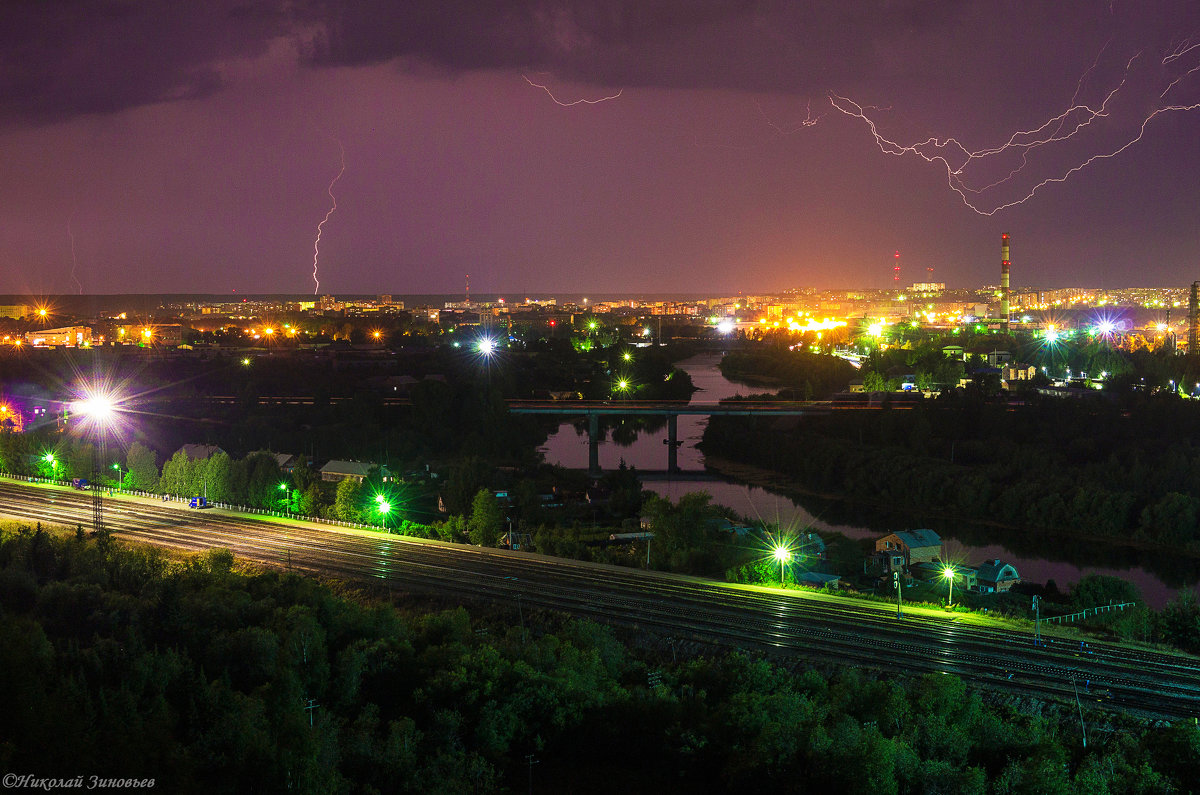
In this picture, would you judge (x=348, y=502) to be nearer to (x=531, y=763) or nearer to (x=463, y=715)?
(x=463, y=715)

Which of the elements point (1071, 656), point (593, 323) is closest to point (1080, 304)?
point (593, 323)

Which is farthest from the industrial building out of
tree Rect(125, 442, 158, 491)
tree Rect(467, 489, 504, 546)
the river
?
tree Rect(467, 489, 504, 546)

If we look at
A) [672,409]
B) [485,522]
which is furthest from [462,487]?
[672,409]

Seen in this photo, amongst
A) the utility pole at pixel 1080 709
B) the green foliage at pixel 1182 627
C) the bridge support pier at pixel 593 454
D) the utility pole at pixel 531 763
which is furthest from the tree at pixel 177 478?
the green foliage at pixel 1182 627

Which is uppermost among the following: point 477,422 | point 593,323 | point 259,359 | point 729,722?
point 593,323

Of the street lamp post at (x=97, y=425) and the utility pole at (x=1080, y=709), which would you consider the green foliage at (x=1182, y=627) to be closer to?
the utility pole at (x=1080, y=709)

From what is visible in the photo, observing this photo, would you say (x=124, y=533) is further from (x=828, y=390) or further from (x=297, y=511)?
(x=828, y=390)
